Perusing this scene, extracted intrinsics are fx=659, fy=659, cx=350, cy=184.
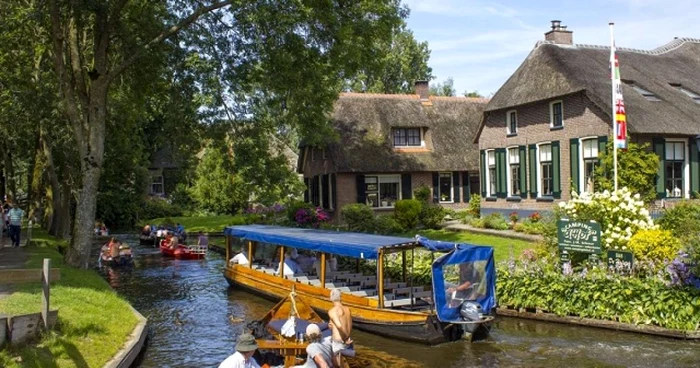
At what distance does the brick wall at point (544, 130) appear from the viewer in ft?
87.5

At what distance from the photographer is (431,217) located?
105ft

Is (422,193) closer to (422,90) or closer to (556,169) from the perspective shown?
(422,90)

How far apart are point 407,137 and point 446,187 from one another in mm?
3773

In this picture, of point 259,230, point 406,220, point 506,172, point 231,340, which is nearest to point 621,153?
point 506,172

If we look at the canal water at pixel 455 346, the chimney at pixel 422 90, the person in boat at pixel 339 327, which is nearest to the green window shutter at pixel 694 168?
the canal water at pixel 455 346

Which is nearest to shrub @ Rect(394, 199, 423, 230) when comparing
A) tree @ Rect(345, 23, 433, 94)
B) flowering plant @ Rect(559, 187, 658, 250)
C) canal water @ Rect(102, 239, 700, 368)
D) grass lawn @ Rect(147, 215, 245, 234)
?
canal water @ Rect(102, 239, 700, 368)

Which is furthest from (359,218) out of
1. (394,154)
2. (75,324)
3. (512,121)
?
(75,324)

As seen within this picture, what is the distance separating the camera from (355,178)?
3691 centimetres

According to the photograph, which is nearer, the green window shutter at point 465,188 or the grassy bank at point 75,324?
the grassy bank at point 75,324

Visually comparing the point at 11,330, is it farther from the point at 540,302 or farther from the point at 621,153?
the point at 621,153

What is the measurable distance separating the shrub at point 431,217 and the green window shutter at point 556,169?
5715 millimetres

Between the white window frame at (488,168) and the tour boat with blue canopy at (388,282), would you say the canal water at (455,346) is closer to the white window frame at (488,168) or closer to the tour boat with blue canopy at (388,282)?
the tour boat with blue canopy at (388,282)

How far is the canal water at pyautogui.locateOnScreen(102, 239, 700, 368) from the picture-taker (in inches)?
514

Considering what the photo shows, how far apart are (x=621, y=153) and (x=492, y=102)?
28.6 ft
